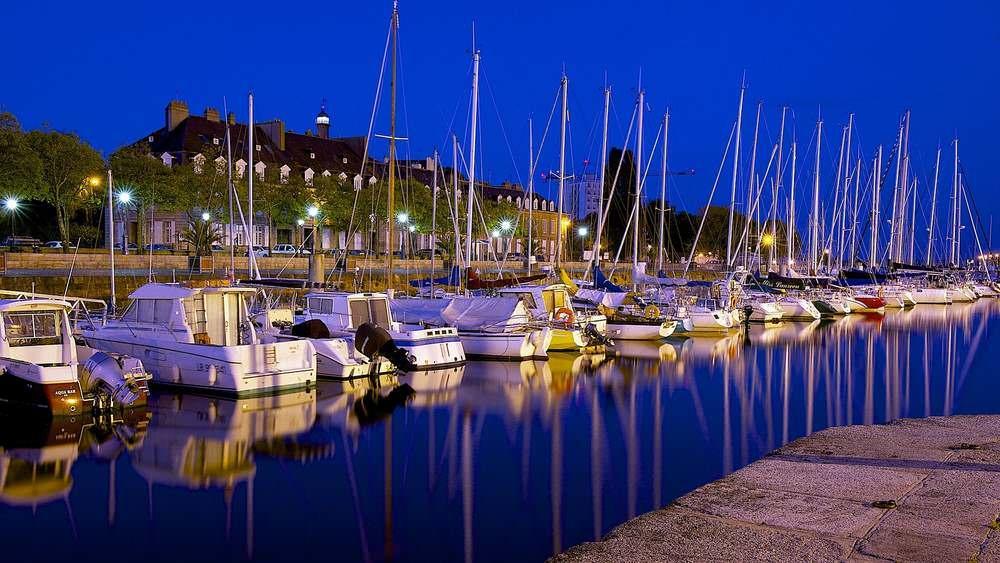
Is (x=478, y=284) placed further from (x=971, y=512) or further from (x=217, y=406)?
(x=971, y=512)

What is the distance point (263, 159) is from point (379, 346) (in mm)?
56844

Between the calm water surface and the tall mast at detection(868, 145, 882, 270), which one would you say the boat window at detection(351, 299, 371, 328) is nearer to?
the calm water surface

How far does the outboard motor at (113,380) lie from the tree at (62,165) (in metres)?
31.7

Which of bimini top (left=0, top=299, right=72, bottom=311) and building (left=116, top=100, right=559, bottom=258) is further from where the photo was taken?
building (left=116, top=100, right=559, bottom=258)

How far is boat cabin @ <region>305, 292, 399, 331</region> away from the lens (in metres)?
30.1

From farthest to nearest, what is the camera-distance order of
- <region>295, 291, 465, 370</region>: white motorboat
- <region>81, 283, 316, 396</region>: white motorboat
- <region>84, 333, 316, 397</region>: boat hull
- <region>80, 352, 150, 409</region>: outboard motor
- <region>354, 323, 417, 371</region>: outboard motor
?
<region>295, 291, 465, 370</region>: white motorboat < <region>354, 323, 417, 371</region>: outboard motor < <region>81, 283, 316, 396</region>: white motorboat < <region>84, 333, 316, 397</region>: boat hull < <region>80, 352, 150, 409</region>: outboard motor

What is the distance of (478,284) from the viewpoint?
126ft

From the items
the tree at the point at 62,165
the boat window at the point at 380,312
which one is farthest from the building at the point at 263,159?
the boat window at the point at 380,312

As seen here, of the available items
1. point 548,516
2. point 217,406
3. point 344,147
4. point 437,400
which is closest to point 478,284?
point 437,400

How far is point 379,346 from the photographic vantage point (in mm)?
27062

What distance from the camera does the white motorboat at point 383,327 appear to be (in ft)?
97.1

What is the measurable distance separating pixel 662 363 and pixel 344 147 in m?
66.8

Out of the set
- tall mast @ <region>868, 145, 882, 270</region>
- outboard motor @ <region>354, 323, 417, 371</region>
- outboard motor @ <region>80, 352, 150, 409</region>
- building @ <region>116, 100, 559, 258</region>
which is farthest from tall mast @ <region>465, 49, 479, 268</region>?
tall mast @ <region>868, 145, 882, 270</region>

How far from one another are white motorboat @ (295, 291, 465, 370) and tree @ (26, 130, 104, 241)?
2624 cm
